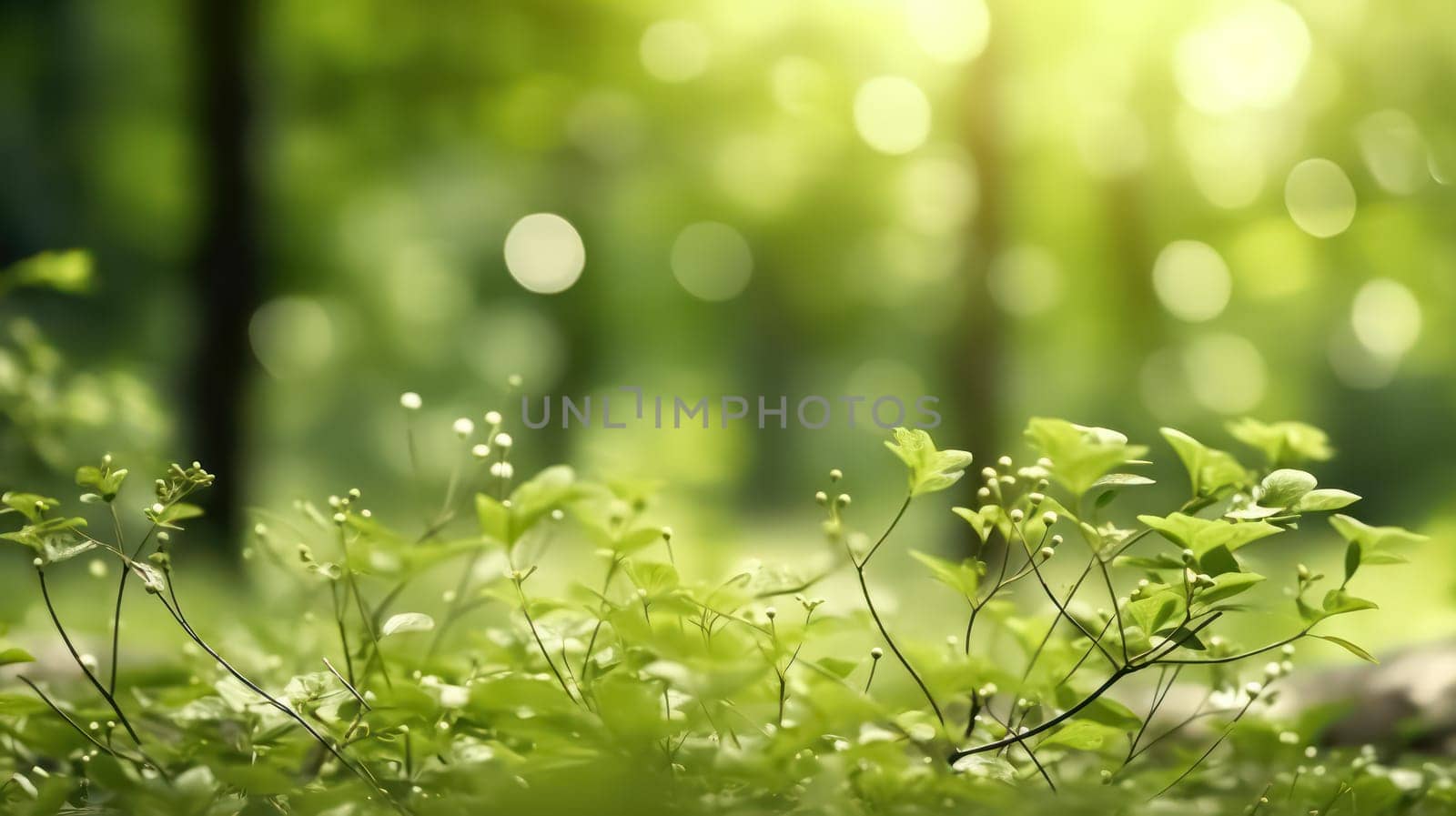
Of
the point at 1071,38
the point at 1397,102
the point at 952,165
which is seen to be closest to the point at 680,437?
the point at 952,165

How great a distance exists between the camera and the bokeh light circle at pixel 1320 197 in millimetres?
5414

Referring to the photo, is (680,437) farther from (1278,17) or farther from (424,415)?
(1278,17)

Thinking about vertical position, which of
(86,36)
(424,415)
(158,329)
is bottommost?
(424,415)

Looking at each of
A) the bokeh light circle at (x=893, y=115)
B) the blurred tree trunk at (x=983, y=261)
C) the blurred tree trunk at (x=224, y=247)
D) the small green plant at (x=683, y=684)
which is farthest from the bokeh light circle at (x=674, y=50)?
the small green plant at (x=683, y=684)

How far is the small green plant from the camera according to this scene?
0.72 metres

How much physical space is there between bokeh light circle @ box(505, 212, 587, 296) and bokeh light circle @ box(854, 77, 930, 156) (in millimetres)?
3254

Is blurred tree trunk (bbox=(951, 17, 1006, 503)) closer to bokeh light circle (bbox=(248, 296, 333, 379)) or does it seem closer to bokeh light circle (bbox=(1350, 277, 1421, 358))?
bokeh light circle (bbox=(1350, 277, 1421, 358))

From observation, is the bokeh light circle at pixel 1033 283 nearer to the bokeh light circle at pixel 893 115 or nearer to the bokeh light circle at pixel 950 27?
the bokeh light circle at pixel 893 115

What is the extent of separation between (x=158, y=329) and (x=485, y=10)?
12.6 feet

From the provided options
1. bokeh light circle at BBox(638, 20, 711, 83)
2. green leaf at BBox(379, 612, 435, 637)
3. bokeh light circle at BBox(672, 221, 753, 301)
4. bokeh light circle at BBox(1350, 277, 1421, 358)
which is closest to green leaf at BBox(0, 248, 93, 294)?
green leaf at BBox(379, 612, 435, 637)

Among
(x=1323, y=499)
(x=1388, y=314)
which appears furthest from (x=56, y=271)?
(x=1388, y=314)

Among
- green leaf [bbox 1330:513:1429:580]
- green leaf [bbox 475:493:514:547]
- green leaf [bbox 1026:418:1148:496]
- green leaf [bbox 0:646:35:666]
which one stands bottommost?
green leaf [bbox 0:646:35:666]

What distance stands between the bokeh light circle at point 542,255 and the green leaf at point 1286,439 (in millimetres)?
6980

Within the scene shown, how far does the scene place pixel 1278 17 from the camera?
4965mm
